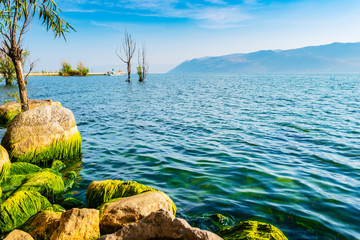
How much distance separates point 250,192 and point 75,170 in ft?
17.7

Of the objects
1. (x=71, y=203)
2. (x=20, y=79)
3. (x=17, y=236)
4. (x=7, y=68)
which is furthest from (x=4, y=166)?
(x=7, y=68)

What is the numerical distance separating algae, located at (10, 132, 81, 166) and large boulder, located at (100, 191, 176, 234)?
480cm

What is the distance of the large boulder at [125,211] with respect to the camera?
13.1 ft

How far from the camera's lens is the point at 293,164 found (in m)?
7.94

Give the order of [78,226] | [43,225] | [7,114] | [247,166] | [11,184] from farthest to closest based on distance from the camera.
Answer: [7,114], [247,166], [11,184], [43,225], [78,226]

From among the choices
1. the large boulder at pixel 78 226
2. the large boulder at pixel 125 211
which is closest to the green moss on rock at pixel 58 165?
the large boulder at pixel 125 211

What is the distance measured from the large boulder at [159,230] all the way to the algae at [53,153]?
593cm

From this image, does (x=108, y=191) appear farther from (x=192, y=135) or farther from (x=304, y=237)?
(x=192, y=135)

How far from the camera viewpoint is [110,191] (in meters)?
5.26

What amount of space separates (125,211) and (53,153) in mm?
5312

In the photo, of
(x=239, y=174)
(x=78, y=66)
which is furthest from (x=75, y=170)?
(x=78, y=66)

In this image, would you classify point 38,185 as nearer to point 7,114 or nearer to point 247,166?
point 247,166

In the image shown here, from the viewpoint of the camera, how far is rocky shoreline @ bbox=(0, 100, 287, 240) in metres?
3.22

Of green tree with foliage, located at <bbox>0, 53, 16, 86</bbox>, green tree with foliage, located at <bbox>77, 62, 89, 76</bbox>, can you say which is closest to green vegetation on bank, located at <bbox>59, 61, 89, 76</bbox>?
green tree with foliage, located at <bbox>77, 62, 89, 76</bbox>
